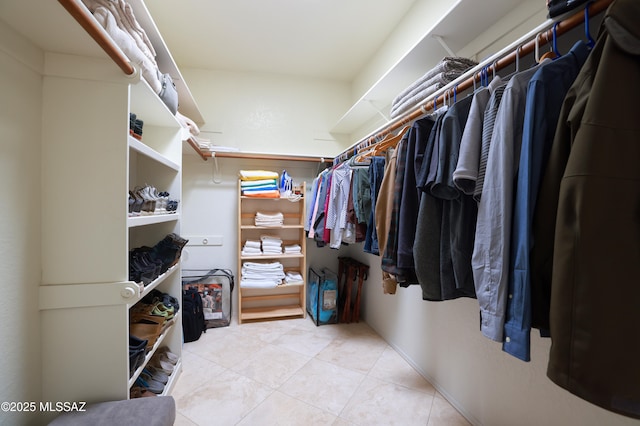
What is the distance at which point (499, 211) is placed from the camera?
2.16 feet

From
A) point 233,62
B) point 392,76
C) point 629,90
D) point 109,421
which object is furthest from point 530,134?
point 233,62

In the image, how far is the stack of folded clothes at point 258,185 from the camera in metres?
2.60

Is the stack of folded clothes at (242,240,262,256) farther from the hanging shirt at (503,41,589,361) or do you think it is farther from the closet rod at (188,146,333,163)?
the hanging shirt at (503,41,589,361)

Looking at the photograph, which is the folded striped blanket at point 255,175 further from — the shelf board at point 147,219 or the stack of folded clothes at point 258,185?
the shelf board at point 147,219

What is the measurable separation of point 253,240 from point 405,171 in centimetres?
214

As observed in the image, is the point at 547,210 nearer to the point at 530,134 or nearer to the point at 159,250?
the point at 530,134

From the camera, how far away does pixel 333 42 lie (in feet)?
7.61

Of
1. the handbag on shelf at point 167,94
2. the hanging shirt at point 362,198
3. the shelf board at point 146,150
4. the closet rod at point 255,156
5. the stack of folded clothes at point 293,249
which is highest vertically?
the handbag on shelf at point 167,94

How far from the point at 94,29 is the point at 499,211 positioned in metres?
1.31

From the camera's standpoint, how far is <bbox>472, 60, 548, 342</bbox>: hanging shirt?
25.4 inches

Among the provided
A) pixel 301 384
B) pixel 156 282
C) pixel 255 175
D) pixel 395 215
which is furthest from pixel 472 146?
pixel 255 175

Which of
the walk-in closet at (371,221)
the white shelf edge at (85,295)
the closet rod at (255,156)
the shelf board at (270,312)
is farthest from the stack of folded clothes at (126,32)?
the shelf board at (270,312)

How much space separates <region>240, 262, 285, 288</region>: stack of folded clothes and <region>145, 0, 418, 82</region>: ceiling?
2.14m

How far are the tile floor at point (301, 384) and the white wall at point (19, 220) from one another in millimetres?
800
